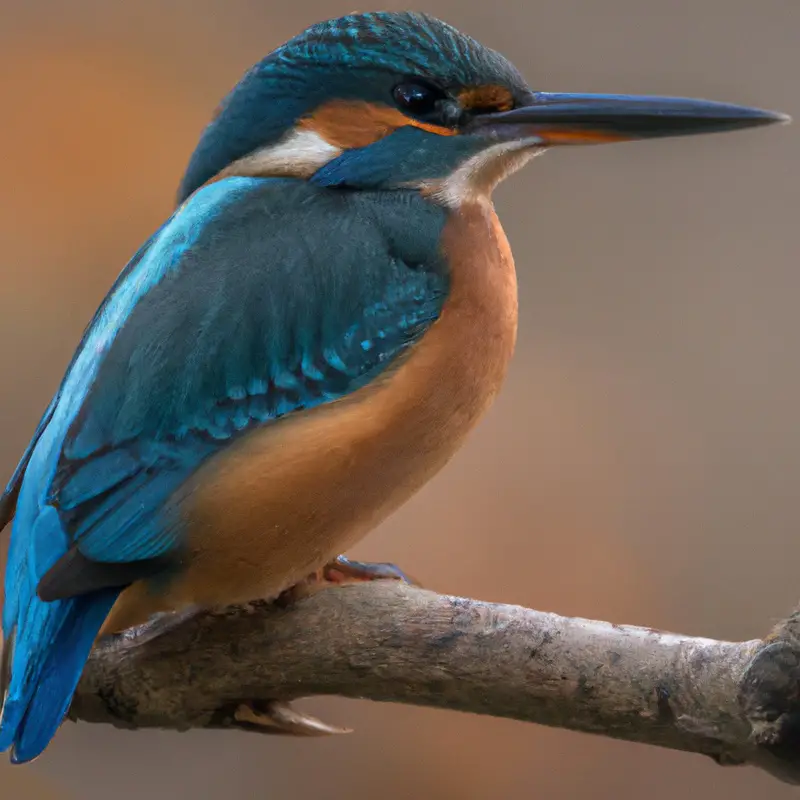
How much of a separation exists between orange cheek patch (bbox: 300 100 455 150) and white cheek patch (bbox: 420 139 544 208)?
43mm

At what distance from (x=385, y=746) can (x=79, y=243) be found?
99 centimetres

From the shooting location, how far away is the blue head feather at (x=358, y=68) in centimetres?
141

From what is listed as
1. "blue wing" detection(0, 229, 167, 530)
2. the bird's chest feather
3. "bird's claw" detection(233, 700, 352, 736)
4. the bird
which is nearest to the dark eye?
the bird

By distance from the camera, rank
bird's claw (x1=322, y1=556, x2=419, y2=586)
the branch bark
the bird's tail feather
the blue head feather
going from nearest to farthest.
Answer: the branch bark, the bird's tail feather, the blue head feather, bird's claw (x1=322, y1=556, x2=419, y2=586)

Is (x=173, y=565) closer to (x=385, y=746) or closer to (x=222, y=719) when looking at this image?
(x=222, y=719)

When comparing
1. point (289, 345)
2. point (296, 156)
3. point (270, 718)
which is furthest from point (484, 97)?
point (270, 718)

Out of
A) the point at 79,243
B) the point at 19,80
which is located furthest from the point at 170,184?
the point at 19,80

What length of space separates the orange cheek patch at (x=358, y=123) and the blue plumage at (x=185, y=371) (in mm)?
62

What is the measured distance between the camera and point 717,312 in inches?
90.4

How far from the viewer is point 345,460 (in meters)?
1.33

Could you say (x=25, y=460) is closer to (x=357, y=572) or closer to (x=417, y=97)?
(x=357, y=572)

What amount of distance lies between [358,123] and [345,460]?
0.37 meters

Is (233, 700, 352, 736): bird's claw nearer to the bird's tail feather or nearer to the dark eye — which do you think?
the bird's tail feather

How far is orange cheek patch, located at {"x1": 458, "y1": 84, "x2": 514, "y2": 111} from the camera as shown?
1.43 m
